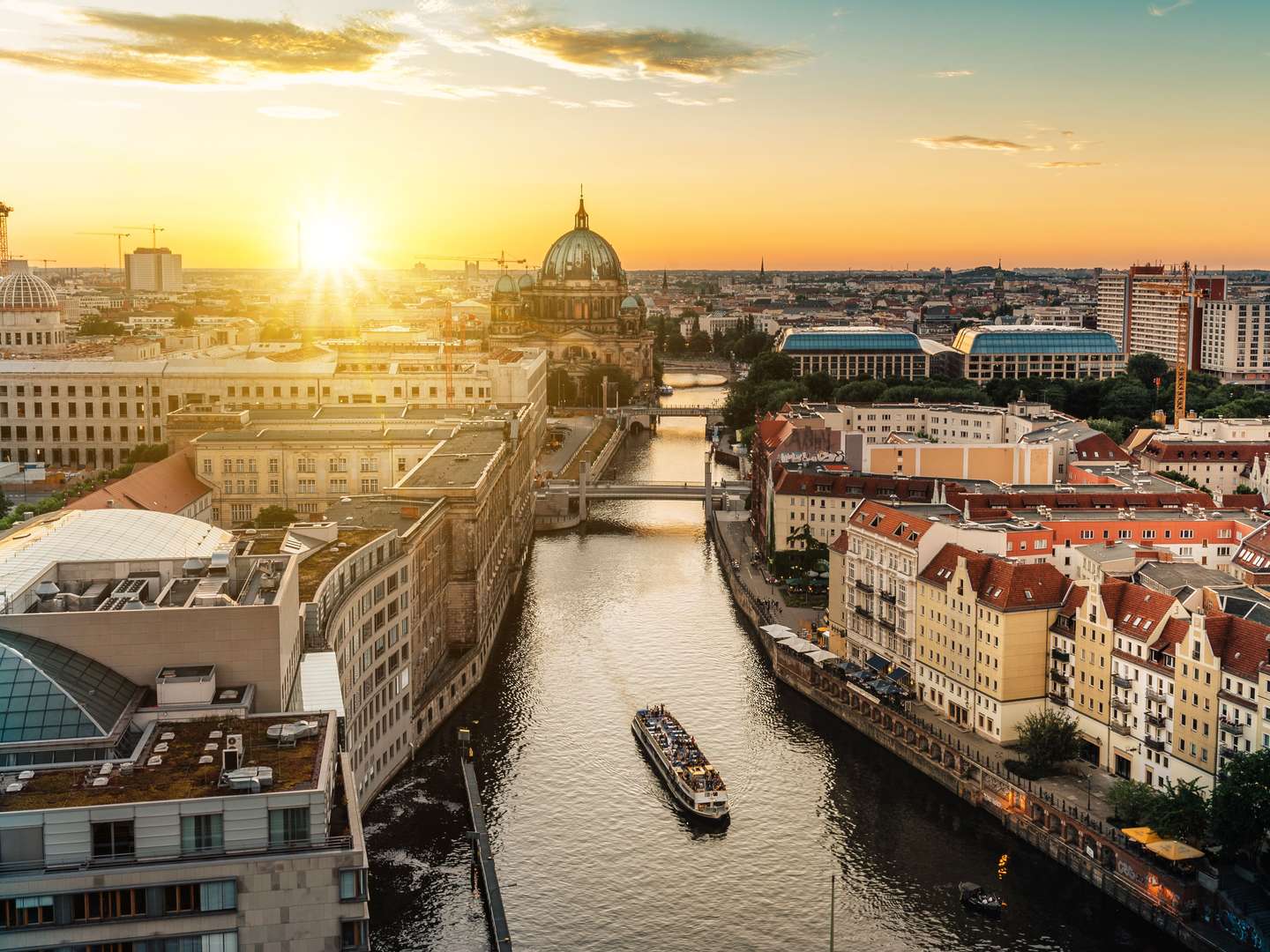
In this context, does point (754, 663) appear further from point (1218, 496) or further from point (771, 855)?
point (1218, 496)

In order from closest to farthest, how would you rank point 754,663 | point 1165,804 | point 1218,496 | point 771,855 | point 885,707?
point 1165,804, point 771,855, point 885,707, point 754,663, point 1218,496

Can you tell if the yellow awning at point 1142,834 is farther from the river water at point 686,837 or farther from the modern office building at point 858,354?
the modern office building at point 858,354

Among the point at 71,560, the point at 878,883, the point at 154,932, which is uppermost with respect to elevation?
the point at 71,560

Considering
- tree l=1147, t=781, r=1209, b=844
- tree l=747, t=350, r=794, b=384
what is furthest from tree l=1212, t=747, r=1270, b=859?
tree l=747, t=350, r=794, b=384

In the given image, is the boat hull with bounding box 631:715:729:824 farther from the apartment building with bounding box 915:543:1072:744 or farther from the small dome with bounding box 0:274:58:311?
the small dome with bounding box 0:274:58:311

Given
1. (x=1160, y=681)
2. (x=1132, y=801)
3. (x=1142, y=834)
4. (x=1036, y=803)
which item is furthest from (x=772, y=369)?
(x=1142, y=834)

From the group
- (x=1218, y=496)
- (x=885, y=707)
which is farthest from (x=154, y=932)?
(x=1218, y=496)
